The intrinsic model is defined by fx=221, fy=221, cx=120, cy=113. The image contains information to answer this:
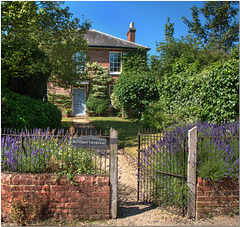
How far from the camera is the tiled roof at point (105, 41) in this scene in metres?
20.0

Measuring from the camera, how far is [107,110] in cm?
2003

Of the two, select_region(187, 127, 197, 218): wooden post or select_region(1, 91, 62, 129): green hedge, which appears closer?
select_region(187, 127, 197, 218): wooden post

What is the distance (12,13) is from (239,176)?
7.12 meters

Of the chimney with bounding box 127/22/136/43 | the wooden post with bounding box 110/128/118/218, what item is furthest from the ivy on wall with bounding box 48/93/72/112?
the wooden post with bounding box 110/128/118/218

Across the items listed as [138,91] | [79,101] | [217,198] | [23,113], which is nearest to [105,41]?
[79,101]

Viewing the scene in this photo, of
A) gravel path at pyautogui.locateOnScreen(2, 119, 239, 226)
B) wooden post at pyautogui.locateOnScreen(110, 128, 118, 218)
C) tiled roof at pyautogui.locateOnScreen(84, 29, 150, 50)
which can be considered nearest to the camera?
gravel path at pyautogui.locateOnScreen(2, 119, 239, 226)

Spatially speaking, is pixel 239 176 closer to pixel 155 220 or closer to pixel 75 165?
pixel 155 220

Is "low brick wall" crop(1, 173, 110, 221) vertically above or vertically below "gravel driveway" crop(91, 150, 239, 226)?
above

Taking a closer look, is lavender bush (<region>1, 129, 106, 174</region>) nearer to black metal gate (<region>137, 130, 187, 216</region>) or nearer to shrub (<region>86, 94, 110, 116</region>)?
black metal gate (<region>137, 130, 187, 216</region>)

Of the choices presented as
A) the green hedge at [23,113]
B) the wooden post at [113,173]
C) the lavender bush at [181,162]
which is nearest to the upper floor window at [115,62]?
the green hedge at [23,113]

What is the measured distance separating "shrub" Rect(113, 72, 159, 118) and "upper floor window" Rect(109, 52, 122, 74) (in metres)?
5.30

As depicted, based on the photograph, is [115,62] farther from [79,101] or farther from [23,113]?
[23,113]

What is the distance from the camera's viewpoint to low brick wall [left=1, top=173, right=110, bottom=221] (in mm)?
3525

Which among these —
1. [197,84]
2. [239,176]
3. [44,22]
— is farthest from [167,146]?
[44,22]
